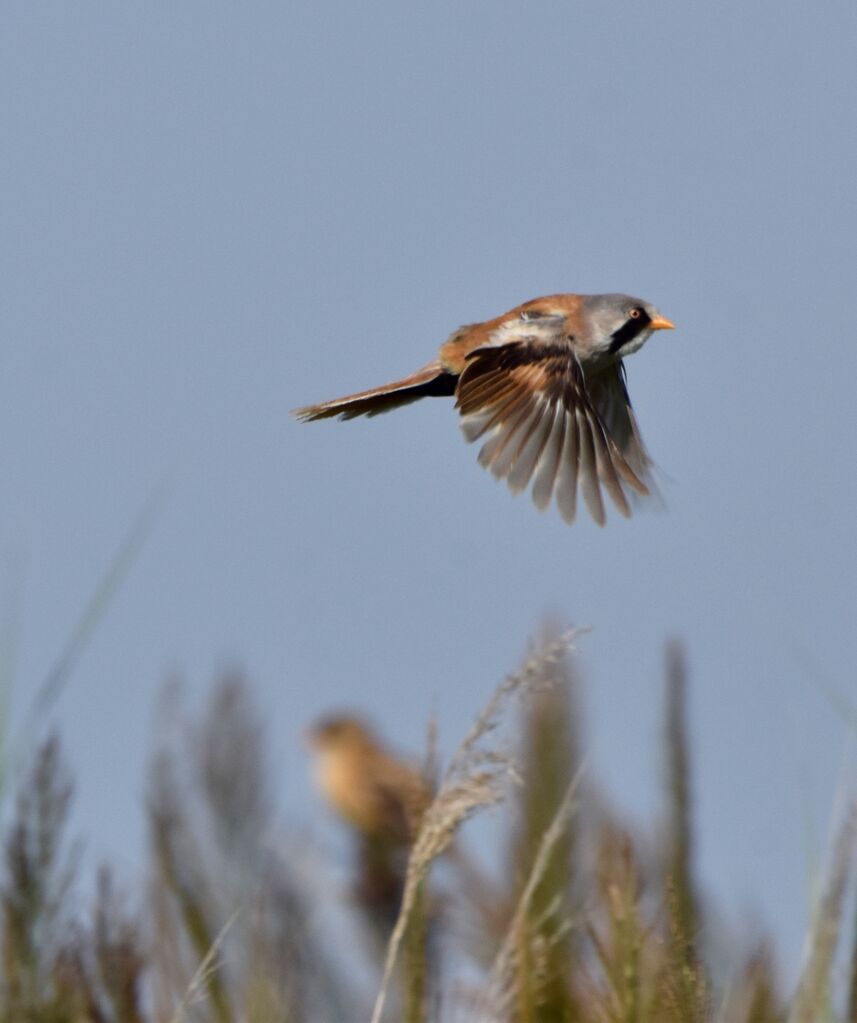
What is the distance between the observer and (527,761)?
286cm

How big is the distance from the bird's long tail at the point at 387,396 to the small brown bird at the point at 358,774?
699 centimetres

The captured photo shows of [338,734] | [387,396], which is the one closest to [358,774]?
[338,734]

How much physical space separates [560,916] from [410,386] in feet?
6.04

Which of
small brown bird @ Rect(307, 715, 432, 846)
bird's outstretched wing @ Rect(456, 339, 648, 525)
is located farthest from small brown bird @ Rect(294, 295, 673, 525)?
small brown bird @ Rect(307, 715, 432, 846)

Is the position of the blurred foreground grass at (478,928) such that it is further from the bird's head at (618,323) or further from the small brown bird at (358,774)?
the small brown bird at (358,774)

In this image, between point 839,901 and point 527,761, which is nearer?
point 839,901

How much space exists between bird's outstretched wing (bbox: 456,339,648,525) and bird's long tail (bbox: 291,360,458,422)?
241 mm

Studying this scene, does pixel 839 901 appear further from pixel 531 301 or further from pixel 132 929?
pixel 531 301

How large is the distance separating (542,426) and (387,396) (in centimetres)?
50

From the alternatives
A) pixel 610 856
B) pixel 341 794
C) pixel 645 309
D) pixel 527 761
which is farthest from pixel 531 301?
pixel 341 794

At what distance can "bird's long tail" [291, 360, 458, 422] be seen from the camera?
434 centimetres

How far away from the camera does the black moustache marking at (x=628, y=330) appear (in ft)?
13.9

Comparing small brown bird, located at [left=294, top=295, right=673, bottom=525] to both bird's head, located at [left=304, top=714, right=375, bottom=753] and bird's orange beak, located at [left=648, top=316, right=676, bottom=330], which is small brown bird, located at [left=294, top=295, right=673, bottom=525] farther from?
bird's head, located at [left=304, top=714, right=375, bottom=753]

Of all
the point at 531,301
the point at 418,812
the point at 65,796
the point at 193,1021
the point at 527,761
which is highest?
the point at 531,301
